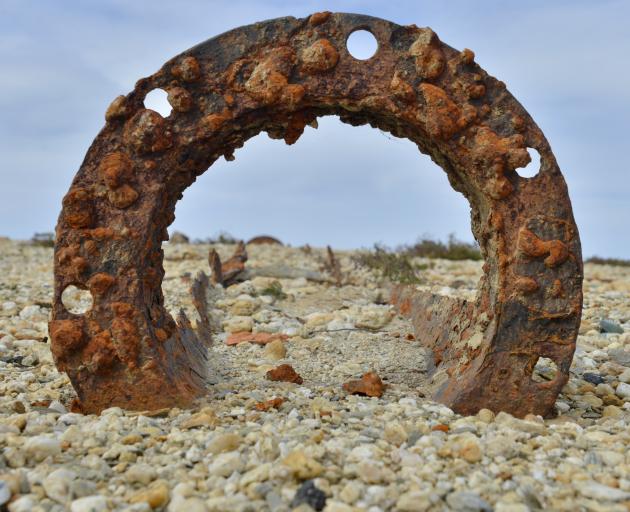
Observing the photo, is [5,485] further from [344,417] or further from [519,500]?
[519,500]

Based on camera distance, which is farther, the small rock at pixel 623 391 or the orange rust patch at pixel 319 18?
the small rock at pixel 623 391

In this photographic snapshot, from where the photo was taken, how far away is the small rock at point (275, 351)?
17.4ft

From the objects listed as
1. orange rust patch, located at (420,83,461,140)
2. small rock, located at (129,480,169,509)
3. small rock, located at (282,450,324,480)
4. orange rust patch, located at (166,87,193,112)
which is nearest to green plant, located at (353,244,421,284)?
orange rust patch, located at (420,83,461,140)

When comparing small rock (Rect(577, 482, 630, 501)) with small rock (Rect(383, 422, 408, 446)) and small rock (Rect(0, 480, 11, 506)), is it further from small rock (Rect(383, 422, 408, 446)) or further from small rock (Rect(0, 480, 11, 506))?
small rock (Rect(0, 480, 11, 506))

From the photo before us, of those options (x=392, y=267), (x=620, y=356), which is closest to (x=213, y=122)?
(x=620, y=356)

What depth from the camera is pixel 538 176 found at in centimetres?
369

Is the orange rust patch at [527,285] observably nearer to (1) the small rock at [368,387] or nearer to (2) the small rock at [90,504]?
(1) the small rock at [368,387]

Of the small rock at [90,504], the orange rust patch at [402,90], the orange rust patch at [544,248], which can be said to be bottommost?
the small rock at [90,504]

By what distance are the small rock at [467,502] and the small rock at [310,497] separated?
0.43 meters

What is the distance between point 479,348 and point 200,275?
562 centimetres

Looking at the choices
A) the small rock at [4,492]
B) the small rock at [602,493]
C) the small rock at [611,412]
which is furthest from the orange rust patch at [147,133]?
the small rock at [611,412]

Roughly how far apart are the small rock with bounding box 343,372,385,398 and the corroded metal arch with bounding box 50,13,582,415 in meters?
0.37

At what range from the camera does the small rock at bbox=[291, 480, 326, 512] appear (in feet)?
8.11

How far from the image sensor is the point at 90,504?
2510 mm
